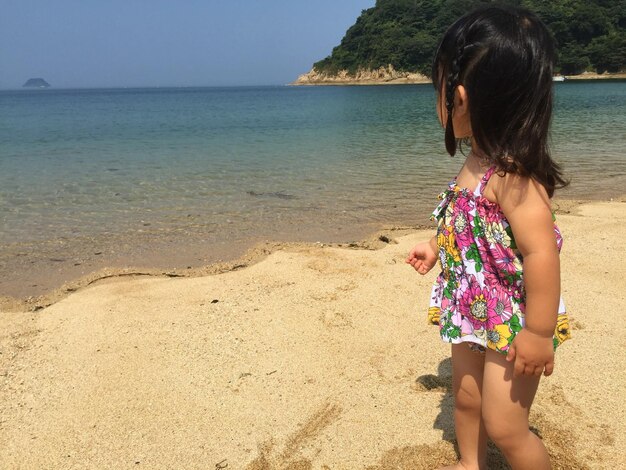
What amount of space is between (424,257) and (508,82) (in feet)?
2.57

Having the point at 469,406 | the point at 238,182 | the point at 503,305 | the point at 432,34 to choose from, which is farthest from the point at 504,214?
the point at 432,34

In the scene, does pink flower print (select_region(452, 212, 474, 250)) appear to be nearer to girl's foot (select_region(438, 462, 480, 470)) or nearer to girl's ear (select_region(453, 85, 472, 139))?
girl's ear (select_region(453, 85, 472, 139))

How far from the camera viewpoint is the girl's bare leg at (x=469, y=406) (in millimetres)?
1857

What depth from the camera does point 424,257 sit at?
2.08 metres

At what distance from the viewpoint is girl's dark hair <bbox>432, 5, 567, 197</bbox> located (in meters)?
1.49

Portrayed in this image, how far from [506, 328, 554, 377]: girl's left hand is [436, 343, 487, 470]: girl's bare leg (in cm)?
30

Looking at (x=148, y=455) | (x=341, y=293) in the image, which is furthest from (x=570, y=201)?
(x=148, y=455)

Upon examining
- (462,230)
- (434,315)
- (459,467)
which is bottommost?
(459,467)

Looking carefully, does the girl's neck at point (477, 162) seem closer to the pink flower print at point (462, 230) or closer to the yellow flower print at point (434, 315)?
the pink flower print at point (462, 230)

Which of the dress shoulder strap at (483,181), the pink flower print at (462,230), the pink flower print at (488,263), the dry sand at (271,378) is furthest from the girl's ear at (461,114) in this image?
the dry sand at (271,378)

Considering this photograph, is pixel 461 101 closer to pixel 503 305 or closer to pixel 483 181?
pixel 483 181

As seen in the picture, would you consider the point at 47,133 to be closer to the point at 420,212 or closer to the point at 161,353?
the point at 420,212

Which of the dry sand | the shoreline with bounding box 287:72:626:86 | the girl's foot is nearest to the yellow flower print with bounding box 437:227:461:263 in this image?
the girl's foot

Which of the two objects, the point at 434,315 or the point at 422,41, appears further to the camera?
the point at 422,41
